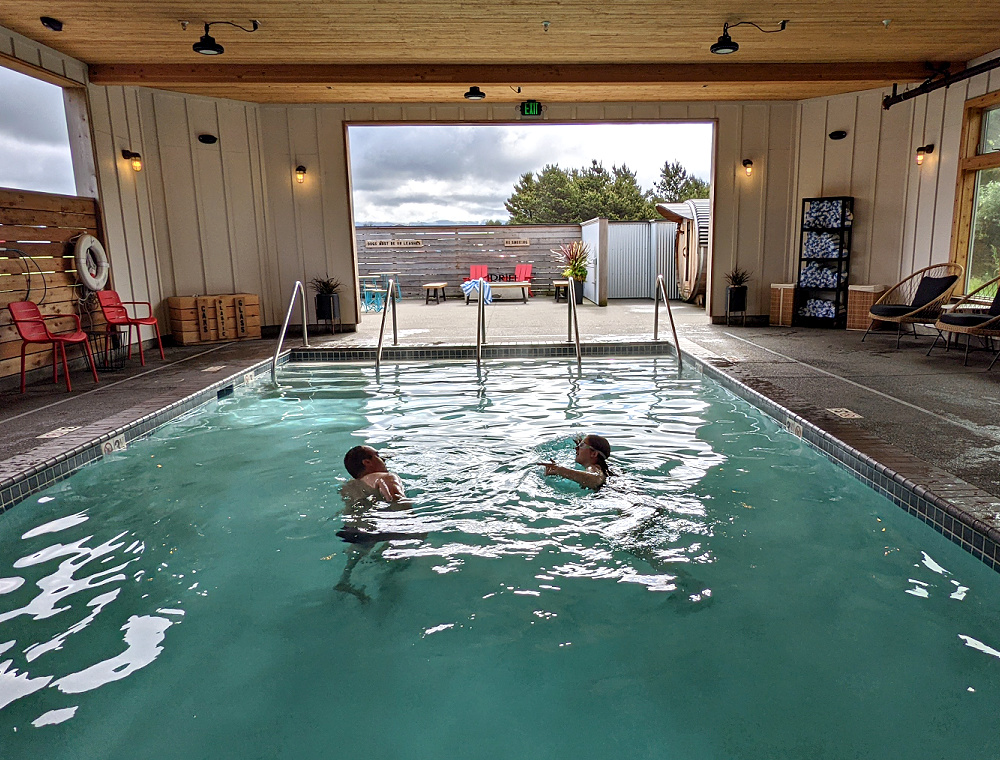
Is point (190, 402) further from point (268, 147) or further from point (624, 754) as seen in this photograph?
point (268, 147)

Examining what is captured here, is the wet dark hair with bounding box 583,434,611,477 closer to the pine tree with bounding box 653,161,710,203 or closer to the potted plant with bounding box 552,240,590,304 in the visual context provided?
the potted plant with bounding box 552,240,590,304

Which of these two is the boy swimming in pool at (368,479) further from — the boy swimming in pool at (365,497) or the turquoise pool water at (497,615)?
the turquoise pool water at (497,615)

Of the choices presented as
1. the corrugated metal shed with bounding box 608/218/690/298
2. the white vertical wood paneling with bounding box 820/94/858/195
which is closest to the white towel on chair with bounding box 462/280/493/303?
the corrugated metal shed with bounding box 608/218/690/298

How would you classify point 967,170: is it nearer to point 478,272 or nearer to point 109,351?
point 109,351

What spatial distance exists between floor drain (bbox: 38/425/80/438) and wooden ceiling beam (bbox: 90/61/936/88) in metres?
4.61

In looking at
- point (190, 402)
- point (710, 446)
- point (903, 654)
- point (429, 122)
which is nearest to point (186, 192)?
point (429, 122)

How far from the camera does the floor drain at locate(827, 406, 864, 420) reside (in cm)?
410

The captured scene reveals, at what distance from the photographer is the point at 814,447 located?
12.7 feet

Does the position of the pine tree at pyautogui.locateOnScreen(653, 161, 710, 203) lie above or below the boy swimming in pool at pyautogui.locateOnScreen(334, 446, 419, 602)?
above

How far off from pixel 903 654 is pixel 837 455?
64.2 inches

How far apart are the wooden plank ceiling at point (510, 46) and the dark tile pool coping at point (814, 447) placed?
10.1 feet

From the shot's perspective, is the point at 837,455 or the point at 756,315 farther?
the point at 756,315

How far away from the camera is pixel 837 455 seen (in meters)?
3.62

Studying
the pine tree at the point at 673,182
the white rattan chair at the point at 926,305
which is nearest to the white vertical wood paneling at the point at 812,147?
the white rattan chair at the point at 926,305
